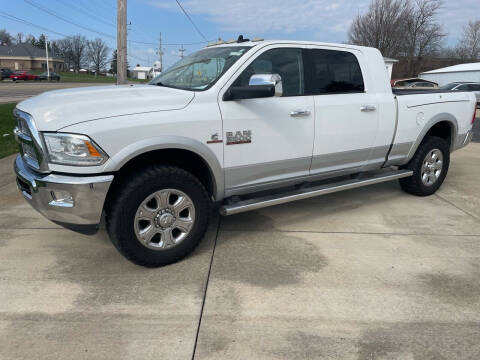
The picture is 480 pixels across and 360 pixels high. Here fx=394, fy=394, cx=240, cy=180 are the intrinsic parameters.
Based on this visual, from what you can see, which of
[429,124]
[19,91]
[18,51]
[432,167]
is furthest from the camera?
[18,51]

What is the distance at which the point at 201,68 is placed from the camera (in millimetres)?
3904

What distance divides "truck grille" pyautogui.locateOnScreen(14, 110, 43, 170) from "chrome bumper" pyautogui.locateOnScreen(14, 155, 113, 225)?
0.50 feet

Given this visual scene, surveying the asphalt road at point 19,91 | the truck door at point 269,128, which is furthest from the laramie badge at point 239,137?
the asphalt road at point 19,91

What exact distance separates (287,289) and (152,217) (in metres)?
1.23

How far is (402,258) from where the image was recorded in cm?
363

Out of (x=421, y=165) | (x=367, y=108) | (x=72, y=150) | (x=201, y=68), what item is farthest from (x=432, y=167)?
(x=72, y=150)

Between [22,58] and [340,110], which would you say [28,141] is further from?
[22,58]

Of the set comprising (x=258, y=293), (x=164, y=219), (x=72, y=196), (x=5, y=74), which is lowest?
(x=258, y=293)

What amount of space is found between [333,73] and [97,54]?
380 ft

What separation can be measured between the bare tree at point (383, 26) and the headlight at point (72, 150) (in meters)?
47.6

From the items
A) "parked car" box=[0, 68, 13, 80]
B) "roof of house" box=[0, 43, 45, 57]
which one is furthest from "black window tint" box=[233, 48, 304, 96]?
"roof of house" box=[0, 43, 45, 57]

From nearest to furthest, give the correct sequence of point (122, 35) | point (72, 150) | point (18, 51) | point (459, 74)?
point (72, 150) < point (122, 35) < point (459, 74) < point (18, 51)

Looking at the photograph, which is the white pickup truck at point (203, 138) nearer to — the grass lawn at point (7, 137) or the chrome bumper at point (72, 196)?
the chrome bumper at point (72, 196)

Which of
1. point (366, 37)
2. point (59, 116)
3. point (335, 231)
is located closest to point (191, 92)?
point (59, 116)
